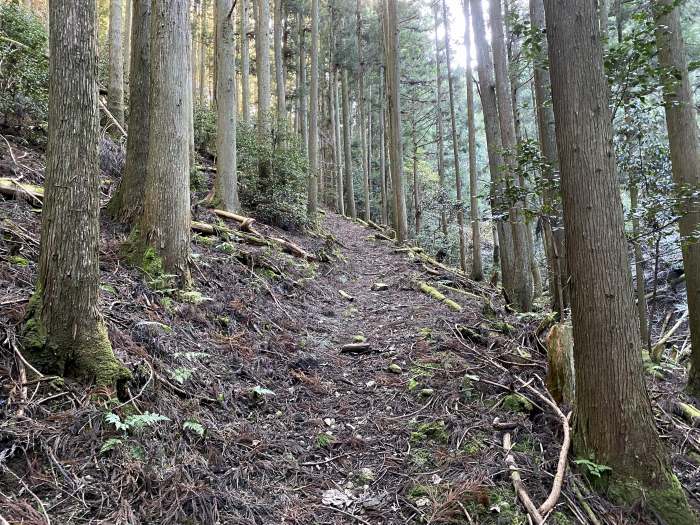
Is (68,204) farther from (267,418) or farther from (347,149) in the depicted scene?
(347,149)

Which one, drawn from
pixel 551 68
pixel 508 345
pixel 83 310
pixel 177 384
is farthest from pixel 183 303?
pixel 551 68

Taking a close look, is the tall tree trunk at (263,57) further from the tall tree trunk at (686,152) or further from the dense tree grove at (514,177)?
the tall tree trunk at (686,152)

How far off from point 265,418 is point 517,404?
7.11ft

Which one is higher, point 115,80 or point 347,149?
point 347,149

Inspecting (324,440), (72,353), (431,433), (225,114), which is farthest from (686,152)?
(225,114)

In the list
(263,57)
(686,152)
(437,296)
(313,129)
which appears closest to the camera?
(686,152)

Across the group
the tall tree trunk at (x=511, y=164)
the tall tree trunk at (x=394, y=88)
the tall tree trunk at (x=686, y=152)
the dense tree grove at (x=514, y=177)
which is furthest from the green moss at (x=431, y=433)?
the tall tree trunk at (x=394, y=88)

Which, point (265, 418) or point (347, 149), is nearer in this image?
point (265, 418)

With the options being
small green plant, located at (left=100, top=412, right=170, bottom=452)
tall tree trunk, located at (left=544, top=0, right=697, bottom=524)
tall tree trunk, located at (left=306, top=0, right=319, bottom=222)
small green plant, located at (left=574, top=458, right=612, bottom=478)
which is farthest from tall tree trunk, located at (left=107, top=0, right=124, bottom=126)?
small green plant, located at (left=574, top=458, right=612, bottom=478)

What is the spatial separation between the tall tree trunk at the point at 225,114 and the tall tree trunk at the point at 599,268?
7608 millimetres

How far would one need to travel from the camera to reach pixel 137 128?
603 centimetres

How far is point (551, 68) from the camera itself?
10.7 ft

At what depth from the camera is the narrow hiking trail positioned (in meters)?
2.51

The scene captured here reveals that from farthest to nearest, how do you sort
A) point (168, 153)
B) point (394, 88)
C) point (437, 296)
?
1. point (394, 88)
2. point (437, 296)
3. point (168, 153)
